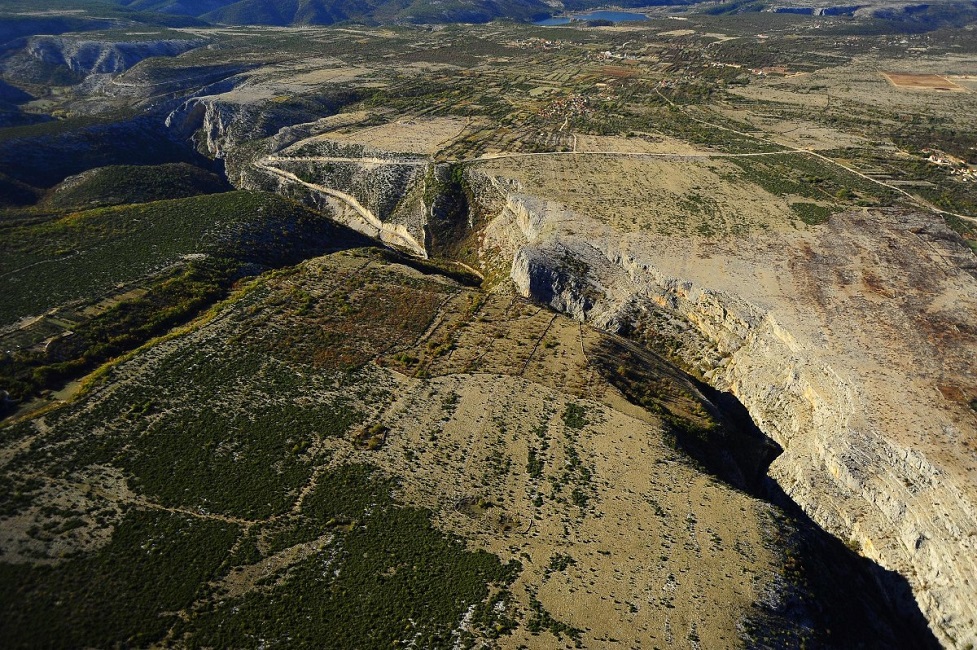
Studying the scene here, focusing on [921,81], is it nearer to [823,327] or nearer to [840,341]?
[823,327]

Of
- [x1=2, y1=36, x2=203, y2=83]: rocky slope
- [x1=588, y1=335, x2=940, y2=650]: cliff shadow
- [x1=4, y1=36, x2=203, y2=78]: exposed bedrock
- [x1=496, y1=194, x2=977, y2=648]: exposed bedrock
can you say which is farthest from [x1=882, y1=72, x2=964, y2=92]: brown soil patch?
[x1=4, y1=36, x2=203, y2=78]: exposed bedrock

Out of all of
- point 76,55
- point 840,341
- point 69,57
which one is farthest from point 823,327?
point 69,57

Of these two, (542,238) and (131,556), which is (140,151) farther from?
(131,556)

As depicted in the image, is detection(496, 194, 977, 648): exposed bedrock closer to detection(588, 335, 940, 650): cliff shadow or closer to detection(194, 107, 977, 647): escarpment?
detection(194, 107, 977, 647): escarpment

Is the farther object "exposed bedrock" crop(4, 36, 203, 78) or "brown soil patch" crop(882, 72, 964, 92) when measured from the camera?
"exposed bedrock" crop(4, 36, 203, 78)

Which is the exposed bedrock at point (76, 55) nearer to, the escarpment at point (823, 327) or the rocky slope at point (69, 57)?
the rocky slope at point (69, 57)

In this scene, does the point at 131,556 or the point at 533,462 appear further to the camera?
the point at 533,462

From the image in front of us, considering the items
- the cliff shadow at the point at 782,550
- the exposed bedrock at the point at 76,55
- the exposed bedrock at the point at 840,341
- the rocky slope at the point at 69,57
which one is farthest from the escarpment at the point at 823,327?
the rocky slope at the point at 69,57

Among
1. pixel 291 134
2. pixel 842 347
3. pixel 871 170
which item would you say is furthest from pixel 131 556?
pixel 871 170

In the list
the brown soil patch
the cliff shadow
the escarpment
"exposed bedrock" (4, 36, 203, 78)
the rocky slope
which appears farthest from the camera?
"exposed bedrock" (4, 36, 203, 78)
